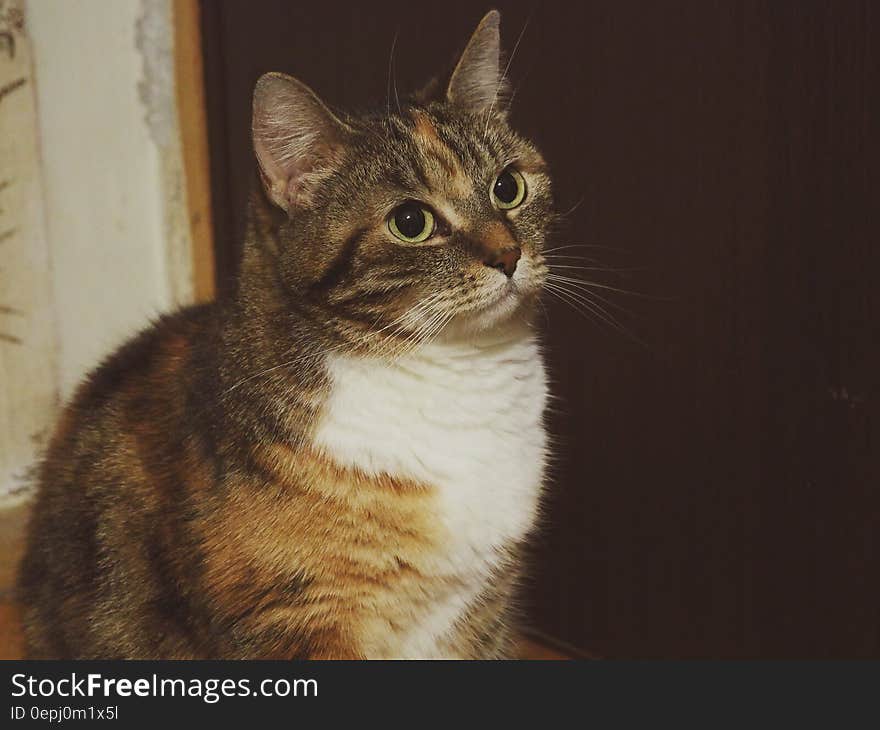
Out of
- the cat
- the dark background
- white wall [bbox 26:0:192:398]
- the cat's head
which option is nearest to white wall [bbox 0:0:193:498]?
white wall [bbox 26:0:192:398]

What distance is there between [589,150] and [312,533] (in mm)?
688

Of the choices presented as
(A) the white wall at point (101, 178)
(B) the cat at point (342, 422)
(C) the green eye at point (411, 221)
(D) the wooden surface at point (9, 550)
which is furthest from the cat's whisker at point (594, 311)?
(D) the wooden surface at point (9, 550)

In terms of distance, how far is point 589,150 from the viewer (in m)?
1.41

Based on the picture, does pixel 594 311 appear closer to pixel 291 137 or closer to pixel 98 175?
pixel 291 137

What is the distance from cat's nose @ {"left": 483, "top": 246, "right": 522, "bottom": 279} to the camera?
1.11m

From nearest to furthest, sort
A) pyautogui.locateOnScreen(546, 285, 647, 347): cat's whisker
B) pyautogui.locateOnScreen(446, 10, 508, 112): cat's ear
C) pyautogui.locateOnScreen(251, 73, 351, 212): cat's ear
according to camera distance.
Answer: pyautogui.locateOnScreen(251, 73, 351, 212): cat's ear < pyautogui.locateOnScreen(446, 10, 508, 112): cat's ear < pyautogui.locateOnScreen(546, 285, 647, 347): cat's whisker

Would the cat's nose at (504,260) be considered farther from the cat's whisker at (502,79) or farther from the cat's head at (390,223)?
the cat's whisker at (502,79)

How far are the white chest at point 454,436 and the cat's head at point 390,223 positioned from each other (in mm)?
51

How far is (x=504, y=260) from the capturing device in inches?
43.7

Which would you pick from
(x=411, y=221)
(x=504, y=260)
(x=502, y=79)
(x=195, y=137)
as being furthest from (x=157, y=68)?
(x=504, y=260)

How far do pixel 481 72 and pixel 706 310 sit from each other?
44cm

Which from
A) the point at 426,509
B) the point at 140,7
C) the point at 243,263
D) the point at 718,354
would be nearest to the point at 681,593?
the point at 718,354

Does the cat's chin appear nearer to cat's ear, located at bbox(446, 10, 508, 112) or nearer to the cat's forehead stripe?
the cat's forehead stripe

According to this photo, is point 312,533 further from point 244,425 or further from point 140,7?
point 140,7
